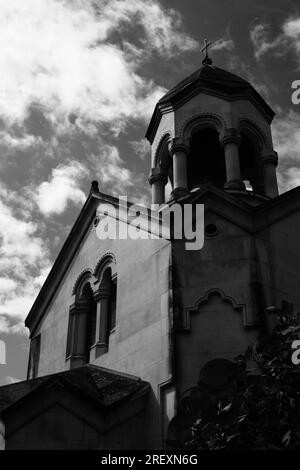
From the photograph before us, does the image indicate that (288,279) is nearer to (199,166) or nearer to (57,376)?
(57,376)

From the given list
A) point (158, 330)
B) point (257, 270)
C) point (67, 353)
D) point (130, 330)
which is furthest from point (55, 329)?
point (257, 270)

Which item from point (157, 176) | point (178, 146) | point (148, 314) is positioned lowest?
point (148, 314)

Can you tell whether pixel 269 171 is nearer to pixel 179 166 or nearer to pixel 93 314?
pixel 179 166

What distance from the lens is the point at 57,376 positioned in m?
10.1

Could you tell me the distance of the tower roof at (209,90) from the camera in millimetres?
17297

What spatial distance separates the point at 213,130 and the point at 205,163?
4.70ft

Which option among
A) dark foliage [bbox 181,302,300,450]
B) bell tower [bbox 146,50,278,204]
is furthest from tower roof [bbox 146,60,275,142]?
dark foliage [bbox 181,302,300,450]

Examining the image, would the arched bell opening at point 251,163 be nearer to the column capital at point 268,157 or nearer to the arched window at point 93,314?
the column capital at point 268,157

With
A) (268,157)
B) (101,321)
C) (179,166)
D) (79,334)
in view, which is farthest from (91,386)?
(268,157)

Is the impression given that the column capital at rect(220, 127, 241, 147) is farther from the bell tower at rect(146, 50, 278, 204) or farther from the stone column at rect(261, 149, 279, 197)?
the stone column at rect(261, 149, 279, 197)

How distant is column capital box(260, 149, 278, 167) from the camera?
1703cm

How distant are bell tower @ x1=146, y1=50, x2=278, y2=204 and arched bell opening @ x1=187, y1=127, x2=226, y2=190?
1.3 inches

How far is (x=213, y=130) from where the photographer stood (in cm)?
1778
